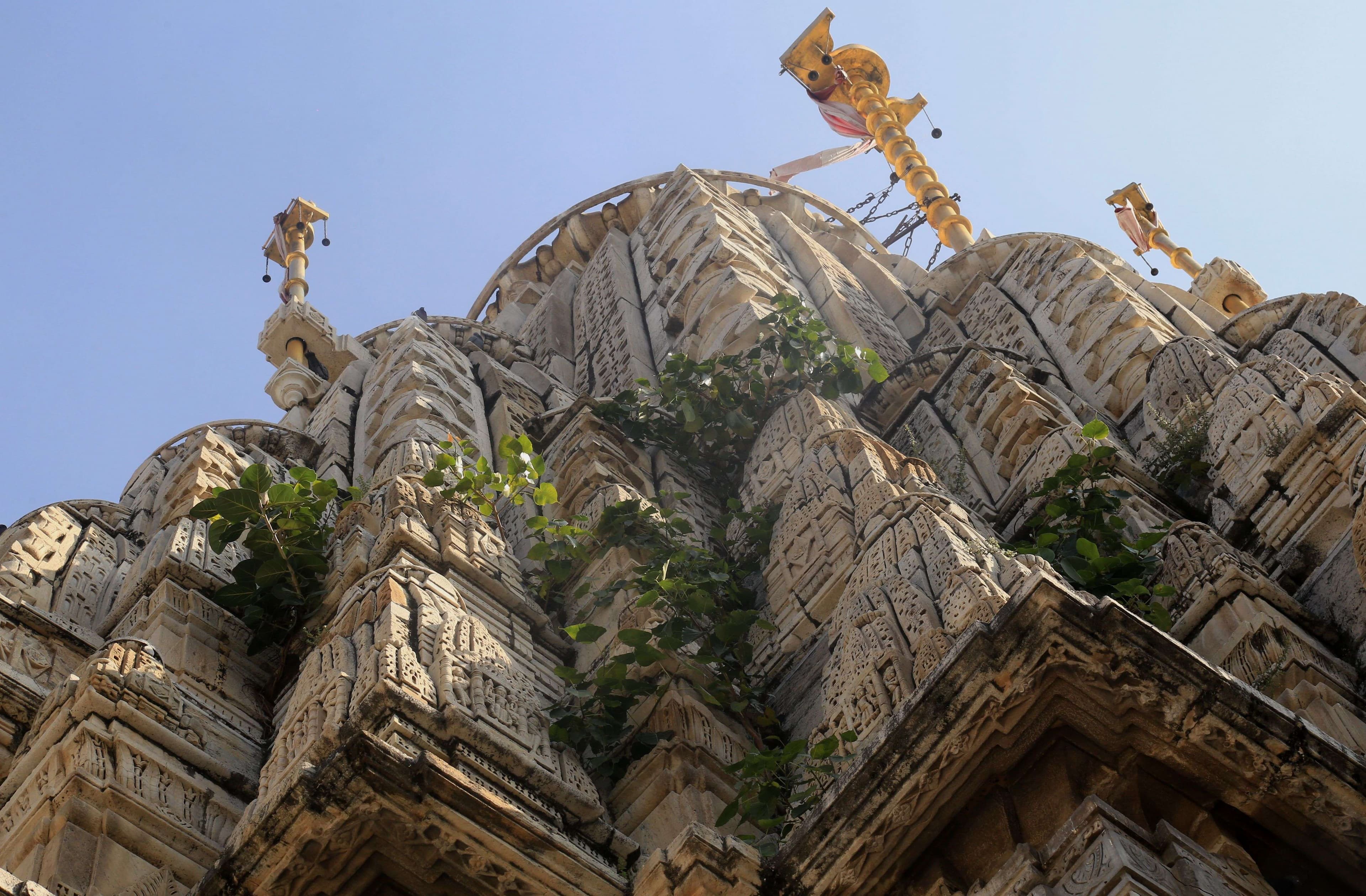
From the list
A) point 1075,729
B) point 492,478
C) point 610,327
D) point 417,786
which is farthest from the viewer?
point 610,327

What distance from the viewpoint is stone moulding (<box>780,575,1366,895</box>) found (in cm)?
576

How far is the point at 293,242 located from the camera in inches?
917

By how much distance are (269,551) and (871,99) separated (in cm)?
1810

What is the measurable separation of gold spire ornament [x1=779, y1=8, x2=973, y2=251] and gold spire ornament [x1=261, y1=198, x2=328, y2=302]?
8078 millimetres

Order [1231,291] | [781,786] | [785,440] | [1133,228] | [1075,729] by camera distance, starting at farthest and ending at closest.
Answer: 1. [1133,228]
2. [1231,291]
3. [785,440]
4. [781,786]
5. [1075,729]

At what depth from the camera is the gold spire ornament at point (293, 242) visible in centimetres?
2242

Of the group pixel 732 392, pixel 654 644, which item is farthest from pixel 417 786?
pixel 732 392

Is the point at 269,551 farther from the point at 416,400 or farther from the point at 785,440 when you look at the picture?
the point at 416,400

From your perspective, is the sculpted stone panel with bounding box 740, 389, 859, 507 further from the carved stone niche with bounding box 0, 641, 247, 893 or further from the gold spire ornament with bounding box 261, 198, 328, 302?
the gold spire ornament with bounding box 261, 198, 328, 302

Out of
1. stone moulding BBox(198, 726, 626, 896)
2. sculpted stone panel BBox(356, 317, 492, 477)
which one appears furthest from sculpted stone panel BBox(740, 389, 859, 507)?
stone moulding BBox(198, 726, 626, 896)

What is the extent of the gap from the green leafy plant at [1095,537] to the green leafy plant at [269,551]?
13.0 ft

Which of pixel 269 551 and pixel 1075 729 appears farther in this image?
pixel 269 551

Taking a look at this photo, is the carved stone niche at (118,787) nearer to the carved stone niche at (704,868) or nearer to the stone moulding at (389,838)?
the stone moulding at (389,838)

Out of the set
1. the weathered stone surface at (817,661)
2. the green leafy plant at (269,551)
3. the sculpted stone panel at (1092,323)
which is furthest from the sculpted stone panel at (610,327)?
the green leafy plant at (269,551)
